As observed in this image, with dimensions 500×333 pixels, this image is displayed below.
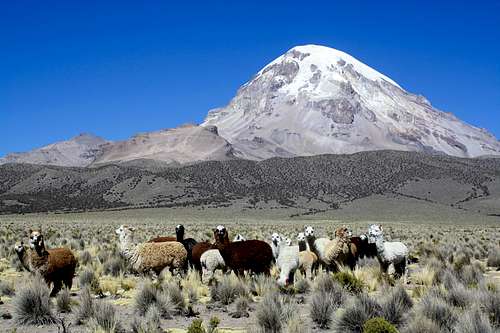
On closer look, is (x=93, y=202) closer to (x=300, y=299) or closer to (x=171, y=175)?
(x=171, y=175)

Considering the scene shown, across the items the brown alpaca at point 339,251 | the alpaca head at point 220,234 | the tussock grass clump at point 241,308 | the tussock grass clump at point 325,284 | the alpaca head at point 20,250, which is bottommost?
the tussock grass clump at point 241,308

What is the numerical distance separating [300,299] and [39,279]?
5796 mm

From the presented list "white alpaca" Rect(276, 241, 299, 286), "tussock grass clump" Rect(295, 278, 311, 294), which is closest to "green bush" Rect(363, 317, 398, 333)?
"tussock grass clump" Rect(295, 278, 311, 294)

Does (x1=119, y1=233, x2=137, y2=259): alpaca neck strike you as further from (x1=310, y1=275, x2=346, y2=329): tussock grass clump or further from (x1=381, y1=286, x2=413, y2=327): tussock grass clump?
(x1=381, y1=286, x2=413, y2=327): tussock grass clump

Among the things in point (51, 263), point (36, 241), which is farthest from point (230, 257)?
point (36, 241)

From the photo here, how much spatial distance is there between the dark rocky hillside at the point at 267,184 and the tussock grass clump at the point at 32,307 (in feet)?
318

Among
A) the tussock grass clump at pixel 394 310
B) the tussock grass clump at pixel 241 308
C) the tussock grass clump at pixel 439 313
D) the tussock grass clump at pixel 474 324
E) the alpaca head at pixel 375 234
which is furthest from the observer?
the alpaca head at pixel 375 234

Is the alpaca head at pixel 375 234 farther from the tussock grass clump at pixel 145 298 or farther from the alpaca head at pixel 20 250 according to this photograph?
the alpaca head at pixel 20 250

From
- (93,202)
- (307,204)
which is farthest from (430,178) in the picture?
(93,202)

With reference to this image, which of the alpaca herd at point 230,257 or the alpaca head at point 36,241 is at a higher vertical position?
the alpaca head at point 36,241

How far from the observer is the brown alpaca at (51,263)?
12.0 m

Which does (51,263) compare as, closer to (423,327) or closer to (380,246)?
(423,327)

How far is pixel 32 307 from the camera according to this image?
10.2 meters

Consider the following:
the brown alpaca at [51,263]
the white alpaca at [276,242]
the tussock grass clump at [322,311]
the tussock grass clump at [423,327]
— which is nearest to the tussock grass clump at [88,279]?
the brown alpaca at [51,263]
